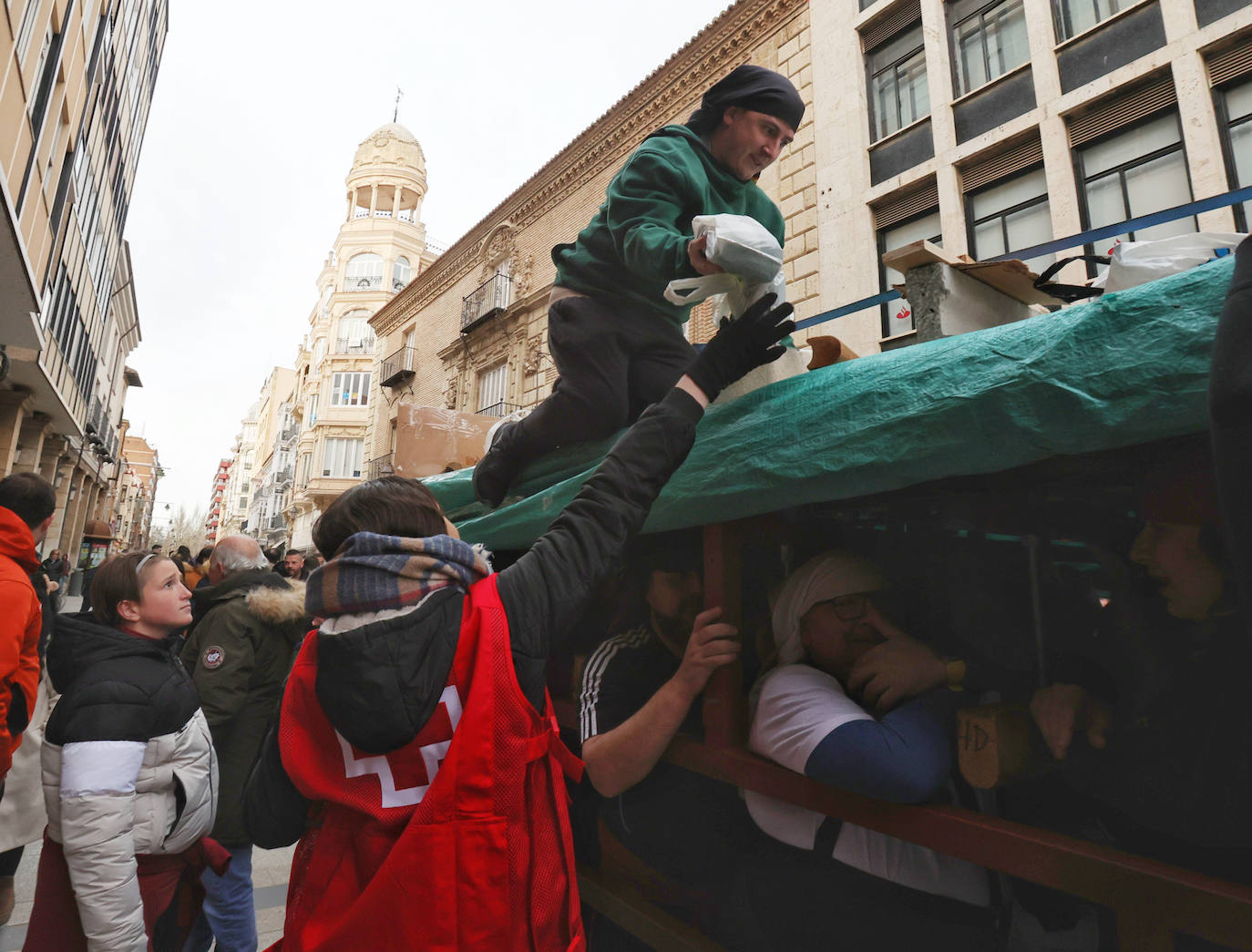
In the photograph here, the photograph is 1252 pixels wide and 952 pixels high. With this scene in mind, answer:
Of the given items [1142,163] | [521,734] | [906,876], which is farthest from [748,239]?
[1142,163]

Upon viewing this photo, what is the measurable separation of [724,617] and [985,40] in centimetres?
999

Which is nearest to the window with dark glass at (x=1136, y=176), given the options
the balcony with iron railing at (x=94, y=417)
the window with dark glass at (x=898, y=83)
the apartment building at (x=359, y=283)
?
the window with dark glass at (x=898, y=83)

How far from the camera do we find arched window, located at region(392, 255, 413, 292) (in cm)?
3170

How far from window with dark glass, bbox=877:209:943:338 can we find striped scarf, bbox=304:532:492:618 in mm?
7994

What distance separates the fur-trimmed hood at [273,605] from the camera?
10.2 ft

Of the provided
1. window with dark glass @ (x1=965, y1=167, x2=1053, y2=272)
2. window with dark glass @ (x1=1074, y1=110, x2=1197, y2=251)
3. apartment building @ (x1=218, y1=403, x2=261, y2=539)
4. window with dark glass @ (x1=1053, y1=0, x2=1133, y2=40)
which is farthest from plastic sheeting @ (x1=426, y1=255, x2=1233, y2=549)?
apartment building @ (x1=218, y1=403, x2=261, y2=539)

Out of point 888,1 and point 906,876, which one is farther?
point 888,1

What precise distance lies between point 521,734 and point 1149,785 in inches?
44.2

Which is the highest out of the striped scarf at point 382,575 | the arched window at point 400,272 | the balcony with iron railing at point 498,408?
the arched window at point 400,272

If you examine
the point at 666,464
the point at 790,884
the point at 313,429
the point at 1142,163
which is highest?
the point at 313,429

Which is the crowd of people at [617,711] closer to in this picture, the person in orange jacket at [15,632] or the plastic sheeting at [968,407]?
the person in orange jacket at [15,632]

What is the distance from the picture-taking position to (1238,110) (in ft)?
21.1

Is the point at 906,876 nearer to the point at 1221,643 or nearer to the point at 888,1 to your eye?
the point at 1221,643

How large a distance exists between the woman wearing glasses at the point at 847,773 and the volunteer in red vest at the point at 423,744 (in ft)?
1.68
